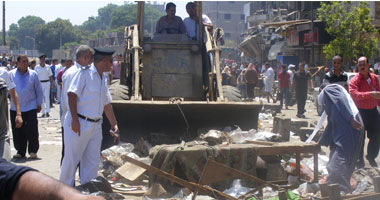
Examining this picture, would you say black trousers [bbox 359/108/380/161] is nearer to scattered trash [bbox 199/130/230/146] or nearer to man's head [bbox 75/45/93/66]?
scattered trash [bbox 199/130/230/146]

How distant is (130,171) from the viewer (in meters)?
6.60

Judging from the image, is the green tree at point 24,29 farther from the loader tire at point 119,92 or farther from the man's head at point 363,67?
the man's head at point 363,67

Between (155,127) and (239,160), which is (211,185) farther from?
(155,127)

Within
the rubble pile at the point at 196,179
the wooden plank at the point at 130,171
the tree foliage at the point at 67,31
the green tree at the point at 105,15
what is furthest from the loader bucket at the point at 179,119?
the green tree at the point at 105,15

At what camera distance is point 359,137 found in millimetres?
6461

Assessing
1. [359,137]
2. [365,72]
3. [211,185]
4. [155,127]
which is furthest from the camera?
[155,127]

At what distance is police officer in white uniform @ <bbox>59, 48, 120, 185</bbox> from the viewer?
5.43 metres

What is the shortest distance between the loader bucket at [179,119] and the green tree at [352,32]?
43.8 ft

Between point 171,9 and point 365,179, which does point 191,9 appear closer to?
Result: point 171,9

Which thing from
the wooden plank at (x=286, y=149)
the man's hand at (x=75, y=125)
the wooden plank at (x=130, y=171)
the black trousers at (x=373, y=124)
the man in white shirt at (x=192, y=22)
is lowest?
the wooden plank at (x=130, y=171)

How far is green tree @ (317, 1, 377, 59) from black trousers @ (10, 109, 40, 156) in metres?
14.9

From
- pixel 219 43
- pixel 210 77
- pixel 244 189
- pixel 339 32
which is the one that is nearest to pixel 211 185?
pixel 244 189

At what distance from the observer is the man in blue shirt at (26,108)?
27.3 ft

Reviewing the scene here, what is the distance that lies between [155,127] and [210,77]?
1477mm
